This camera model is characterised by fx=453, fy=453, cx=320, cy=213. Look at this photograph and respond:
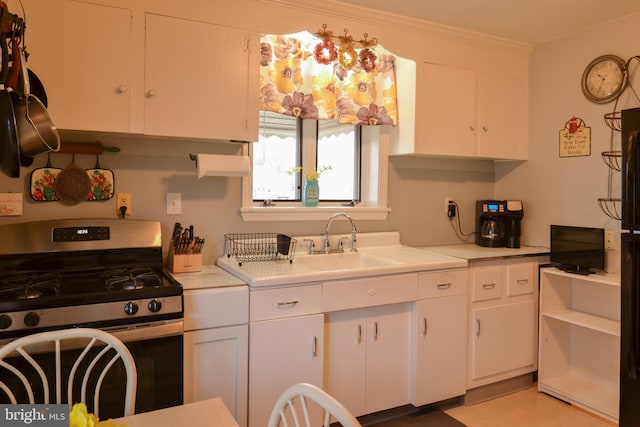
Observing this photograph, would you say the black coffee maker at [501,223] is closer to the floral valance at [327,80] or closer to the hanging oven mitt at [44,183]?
the floral valance at [327,80]

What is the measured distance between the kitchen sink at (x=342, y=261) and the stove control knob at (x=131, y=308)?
3.43ft

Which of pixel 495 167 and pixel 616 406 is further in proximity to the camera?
pixel 495 167

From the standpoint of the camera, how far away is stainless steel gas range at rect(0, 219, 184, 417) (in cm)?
164

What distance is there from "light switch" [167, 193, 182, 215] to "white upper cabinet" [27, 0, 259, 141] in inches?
15.1

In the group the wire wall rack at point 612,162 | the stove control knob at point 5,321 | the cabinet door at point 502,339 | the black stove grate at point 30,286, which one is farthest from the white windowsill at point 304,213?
the wire wall rack at point 612,162

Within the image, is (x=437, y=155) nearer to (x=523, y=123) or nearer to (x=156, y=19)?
(x=523, y=123)

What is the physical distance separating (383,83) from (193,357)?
6.75 ft

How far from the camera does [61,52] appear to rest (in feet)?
6.38

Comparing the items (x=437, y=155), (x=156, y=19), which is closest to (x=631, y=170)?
(x=437, y=155)

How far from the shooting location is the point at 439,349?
260 centimetres

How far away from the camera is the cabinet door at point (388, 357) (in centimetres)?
242

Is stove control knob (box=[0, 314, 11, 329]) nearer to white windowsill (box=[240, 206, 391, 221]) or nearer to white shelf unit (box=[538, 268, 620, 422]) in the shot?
white windowsill (box=[240, 206, 391, 221])

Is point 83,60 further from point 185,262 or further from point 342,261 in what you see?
point 342,261

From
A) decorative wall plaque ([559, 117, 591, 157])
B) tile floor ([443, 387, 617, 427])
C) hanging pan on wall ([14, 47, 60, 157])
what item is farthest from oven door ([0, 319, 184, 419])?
decorative wall plaque ([559, 117, 591, 157])
